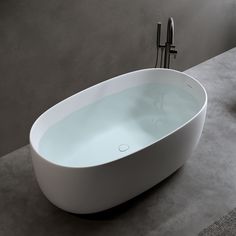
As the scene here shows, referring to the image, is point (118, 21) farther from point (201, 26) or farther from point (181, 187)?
point (181, 187)

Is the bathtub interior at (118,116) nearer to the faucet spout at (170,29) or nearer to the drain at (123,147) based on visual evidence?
the drain at (123,147)

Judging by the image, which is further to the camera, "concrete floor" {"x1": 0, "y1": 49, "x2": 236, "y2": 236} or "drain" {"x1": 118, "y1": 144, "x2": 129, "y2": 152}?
"drain" {"x1": 118, "y1": 144, "x2": 129, "y2": 152}

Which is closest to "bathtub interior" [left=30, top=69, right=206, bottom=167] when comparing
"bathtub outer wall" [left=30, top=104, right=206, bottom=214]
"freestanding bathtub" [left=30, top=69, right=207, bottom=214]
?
"freestanding bathtub" [left=30, top=69, right=207, bottom=214]

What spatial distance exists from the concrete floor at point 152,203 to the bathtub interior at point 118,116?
32 centimetres

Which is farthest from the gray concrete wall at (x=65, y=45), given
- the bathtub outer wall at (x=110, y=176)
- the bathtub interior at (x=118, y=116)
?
the bathtub outer wall at (x=110, y=176)

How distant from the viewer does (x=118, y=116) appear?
307 cm

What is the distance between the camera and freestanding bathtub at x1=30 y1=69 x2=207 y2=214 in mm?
2342

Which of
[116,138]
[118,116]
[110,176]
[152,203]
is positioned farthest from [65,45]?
[152,203]

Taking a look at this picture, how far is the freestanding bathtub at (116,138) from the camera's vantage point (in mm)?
2342

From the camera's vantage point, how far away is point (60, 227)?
2.56 m

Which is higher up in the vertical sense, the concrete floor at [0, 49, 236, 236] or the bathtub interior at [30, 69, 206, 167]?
the bathtub interior at [30, 69, 206, 167]

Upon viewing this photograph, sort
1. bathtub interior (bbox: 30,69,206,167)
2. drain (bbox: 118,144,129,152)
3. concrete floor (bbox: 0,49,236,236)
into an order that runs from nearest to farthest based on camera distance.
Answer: concrete floor (bbox: 0,49,236,236) < bathtub interior (bbox: 30,69,206,167) < drain (bbox: 118,144,129,152)

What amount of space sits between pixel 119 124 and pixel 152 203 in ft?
2.07

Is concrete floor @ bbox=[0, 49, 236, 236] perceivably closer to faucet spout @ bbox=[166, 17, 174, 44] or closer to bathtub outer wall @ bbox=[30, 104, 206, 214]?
bathtub outer wall @ bbox=[30, 104, 206, 214]
